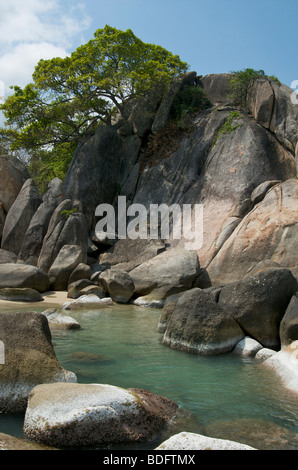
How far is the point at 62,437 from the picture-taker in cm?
468

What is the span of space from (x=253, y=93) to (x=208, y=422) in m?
19.0

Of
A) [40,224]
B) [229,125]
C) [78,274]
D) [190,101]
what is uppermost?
[190,101]

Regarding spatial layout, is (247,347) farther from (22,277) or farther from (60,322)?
(22,277)

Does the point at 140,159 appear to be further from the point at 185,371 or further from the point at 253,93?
the point at 185,371

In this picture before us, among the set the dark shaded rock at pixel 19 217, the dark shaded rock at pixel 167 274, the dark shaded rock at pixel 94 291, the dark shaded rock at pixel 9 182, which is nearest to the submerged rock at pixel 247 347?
the dark shaded rock at pixel 167 274

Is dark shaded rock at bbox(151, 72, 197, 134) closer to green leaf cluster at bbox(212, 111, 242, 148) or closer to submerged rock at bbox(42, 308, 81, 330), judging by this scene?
green leaf cluster at bbox(212, 111, 242, 148)

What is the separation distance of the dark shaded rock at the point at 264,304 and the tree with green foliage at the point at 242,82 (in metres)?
15.0

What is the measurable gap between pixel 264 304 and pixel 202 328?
1.45 metres

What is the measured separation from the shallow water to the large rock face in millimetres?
300

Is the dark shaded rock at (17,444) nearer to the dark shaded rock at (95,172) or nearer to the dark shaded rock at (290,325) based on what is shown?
the dark shaded rock at (290,325)

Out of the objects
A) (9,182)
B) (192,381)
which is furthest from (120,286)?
(9,182)

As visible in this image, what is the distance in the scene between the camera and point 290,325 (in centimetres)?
852

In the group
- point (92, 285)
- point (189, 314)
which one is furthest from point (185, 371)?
point (92, 285)
